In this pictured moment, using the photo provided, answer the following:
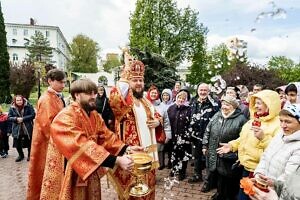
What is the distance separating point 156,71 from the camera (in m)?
10.7

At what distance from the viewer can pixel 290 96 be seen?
17.0 ft

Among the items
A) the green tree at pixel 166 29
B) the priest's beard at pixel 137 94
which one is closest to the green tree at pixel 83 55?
the green tree at pixel 166 29

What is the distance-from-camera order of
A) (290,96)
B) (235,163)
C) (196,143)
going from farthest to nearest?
(196,143), (290,96), (235,163)

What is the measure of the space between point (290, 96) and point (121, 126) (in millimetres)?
2870

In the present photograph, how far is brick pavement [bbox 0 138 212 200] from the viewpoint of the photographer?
18.4 feet

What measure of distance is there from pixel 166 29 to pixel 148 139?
99.3 feet

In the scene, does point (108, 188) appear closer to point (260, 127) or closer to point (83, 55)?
point (260, 127)

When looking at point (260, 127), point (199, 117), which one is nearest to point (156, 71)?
point (199, 117)

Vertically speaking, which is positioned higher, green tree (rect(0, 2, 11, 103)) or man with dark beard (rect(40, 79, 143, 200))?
green tree (rect(0, 2, 11, 103))

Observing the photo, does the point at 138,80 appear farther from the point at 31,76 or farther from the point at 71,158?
the point at 31,76

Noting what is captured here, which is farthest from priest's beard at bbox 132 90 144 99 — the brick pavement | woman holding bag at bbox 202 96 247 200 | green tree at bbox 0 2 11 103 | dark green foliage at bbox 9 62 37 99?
green tree at bbox 0 2 11 103

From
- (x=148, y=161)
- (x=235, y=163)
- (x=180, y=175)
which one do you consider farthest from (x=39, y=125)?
(x=180, y=175)

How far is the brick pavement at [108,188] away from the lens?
18.4 feet

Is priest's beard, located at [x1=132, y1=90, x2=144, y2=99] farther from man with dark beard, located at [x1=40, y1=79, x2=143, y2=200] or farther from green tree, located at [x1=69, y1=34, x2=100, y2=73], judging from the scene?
green tree, located at [x1=69, y1=34, x2=100, y2=73]
